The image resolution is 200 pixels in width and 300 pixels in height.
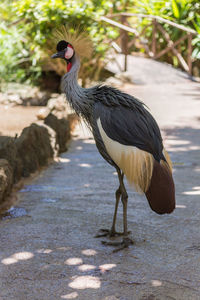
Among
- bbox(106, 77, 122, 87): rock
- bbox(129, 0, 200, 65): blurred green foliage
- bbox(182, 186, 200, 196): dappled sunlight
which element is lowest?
bbox(182, 186, 200, 196): dappled sunlight

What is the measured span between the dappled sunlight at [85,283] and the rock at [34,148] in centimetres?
266

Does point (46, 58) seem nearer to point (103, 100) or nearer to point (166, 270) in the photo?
point (103, 100)

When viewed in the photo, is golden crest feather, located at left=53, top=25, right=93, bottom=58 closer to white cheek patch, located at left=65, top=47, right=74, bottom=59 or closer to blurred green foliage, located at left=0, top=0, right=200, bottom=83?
white cheek patch, located at left=65, top=47, right=74, bottom=59

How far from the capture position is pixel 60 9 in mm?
9570

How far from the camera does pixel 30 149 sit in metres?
6.09

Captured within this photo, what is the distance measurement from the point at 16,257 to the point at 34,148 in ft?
8.60

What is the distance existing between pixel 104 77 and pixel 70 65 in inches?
376

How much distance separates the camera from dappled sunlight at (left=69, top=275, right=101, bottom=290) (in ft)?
10.8

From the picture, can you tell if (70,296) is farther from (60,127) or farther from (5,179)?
Answer: (60,127)

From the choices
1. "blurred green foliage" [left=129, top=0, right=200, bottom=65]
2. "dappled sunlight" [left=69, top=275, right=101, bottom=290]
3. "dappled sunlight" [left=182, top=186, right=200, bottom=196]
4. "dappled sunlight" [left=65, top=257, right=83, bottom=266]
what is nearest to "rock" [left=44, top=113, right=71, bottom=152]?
"blurred green foliage" [left=129, top=0, right=200, bottom=65]

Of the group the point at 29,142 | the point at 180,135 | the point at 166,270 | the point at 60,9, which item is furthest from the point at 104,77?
the point at 166,270

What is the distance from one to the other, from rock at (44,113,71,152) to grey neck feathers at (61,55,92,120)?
3155 mm

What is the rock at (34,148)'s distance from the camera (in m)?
5.92

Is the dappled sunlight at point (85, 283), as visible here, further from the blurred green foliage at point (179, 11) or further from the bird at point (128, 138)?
the blurred green foliage at point (179, 11)
